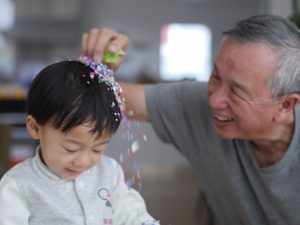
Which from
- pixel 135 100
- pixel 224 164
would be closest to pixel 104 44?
pixel 135 100

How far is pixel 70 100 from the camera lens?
890 mm

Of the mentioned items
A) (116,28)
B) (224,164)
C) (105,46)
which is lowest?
(116,28)

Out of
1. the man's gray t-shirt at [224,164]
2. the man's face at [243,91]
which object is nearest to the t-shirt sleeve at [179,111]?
the man's gray t-shirt at [224,164]

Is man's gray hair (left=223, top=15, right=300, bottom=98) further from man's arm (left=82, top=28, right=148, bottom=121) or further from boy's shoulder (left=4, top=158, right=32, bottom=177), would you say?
boy's shoulder (left=4, top=158, right=32, bottom=177)

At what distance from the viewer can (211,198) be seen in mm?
1415

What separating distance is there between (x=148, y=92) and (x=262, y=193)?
431 millimetres

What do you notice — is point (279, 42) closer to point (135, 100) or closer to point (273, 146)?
point (273, 146)

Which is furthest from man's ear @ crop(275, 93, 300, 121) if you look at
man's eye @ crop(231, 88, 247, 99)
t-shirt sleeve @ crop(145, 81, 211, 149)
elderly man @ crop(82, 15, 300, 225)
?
t-shirt sleeve @ crop(145, 81, 211, 149)

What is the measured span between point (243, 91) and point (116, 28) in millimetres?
6469

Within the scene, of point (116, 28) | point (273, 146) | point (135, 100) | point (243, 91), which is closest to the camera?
point (243, 91)

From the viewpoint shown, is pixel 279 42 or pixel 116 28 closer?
pixel 279 42

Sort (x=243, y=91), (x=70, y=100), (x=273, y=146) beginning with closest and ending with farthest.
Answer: (x=70, y=100), (x=243, y=91), (x=273, y=146)

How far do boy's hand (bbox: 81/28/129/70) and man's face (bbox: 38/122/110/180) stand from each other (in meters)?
0.32

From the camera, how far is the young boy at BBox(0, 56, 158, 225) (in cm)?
89
